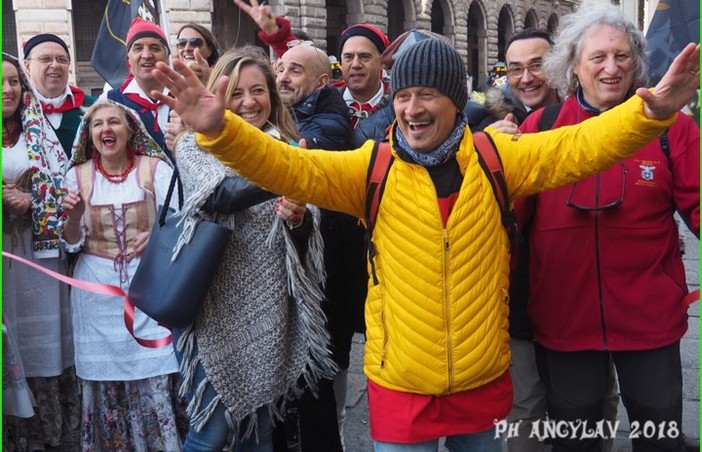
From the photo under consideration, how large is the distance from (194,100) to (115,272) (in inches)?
74.2

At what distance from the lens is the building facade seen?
720 inches

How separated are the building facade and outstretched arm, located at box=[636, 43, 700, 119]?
11.3m

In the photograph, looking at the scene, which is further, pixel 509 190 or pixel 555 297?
pixel 555 297

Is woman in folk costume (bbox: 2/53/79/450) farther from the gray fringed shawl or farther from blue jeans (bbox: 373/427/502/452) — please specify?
blue jeans (bbox: 373/427/502/452)

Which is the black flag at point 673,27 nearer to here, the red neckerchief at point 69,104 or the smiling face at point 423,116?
the smiling face at point 423,116

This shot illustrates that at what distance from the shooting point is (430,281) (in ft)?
7.88

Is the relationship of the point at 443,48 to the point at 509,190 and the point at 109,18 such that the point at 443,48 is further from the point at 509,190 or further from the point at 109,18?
the point at 109,18

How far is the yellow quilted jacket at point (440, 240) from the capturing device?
239cm

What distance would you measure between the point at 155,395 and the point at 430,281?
2.09m

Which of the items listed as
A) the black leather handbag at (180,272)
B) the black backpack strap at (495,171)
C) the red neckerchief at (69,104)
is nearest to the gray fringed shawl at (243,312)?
the black leather handbag at (180,272)

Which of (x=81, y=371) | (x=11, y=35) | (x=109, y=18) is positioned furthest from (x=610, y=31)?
(x=11, y=35)

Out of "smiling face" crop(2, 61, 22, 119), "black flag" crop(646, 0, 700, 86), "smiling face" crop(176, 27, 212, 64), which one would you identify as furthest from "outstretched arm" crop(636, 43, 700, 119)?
"smiling face" crop(2, 61, 22, 119)

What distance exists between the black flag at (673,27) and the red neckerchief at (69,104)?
3537mm

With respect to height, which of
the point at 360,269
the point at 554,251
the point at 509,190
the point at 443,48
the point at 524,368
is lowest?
the point at 524,368
